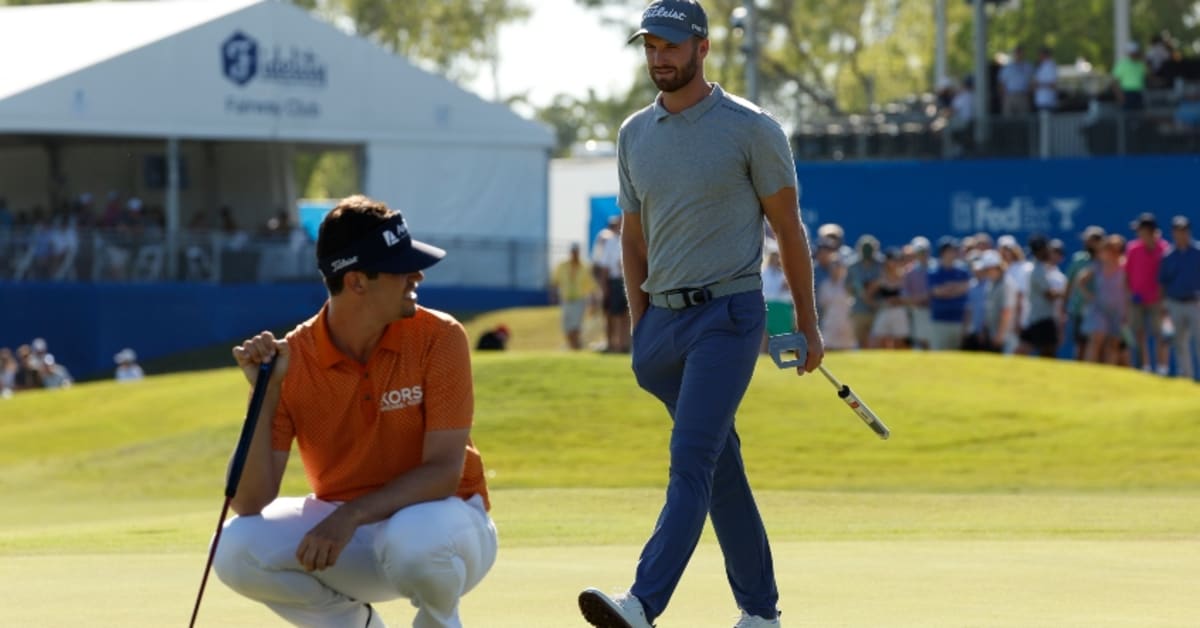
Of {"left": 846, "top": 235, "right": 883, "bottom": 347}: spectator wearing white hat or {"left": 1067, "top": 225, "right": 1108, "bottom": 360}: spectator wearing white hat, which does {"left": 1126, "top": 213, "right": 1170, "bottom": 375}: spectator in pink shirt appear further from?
{"left": 846, "top": 235, "right": 883, "bottom": 347}: spectator wearing white hat

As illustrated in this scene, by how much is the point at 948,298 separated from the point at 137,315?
55.4 ft

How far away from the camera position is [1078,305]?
→ 25.3 metres

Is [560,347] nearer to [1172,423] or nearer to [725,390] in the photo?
[1172,423]

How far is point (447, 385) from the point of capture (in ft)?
20.8

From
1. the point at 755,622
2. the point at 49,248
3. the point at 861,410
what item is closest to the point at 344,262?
the point at 755,622

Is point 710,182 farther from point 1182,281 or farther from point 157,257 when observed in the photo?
point 157,257

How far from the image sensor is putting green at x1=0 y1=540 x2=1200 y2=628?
26.0ft

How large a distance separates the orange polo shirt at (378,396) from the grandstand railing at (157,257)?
3017cm

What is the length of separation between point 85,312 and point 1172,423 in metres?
21.5

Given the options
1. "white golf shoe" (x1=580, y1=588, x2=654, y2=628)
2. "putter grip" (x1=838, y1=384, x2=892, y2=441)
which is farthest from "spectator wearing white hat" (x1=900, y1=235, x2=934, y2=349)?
"white golf shoe" (x1=580, y1=588, x2=654, y2=628)

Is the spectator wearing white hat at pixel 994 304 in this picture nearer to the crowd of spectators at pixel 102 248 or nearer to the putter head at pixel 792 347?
the crowd of spectators at pixel 102 248

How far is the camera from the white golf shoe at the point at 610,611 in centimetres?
680

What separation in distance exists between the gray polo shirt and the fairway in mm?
1318

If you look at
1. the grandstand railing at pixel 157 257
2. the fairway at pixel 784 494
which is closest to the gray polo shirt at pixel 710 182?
the fairway at pixel 784 494
